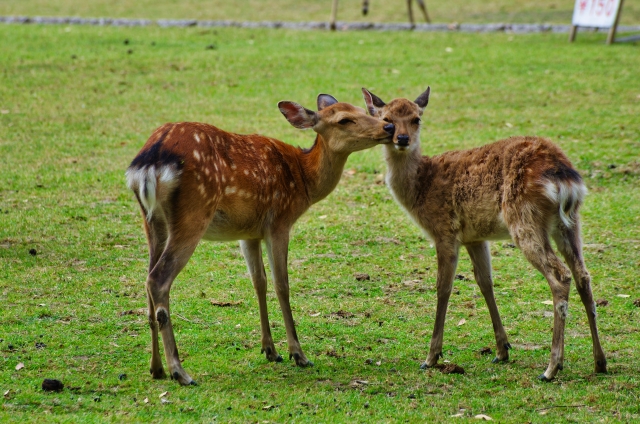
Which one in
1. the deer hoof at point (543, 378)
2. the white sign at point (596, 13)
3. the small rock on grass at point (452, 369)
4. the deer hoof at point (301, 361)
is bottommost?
the deer hoof at point (301, 361)

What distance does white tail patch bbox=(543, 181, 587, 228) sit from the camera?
6.06m

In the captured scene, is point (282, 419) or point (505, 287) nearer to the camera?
point (282, 419)

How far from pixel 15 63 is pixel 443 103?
9.00 meters

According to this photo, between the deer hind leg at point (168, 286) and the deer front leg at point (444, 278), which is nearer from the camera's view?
the deer hind leg at point (168, 286)

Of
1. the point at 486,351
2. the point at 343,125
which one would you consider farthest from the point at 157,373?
the point at 486,351

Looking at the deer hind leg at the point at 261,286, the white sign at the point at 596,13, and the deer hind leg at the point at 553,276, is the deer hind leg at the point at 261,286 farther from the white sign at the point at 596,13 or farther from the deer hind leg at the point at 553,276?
the white sign at the point at 596,13

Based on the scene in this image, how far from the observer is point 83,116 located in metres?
14.8

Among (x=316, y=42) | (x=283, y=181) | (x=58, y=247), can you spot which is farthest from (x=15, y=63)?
(x=283, y=181)

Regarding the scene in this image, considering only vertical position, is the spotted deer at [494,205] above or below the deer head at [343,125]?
below

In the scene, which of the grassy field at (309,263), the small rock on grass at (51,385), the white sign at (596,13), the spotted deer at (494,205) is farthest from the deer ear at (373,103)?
the white sign at (596,13)

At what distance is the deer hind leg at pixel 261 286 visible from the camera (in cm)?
654

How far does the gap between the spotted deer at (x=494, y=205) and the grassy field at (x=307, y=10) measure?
55.1ft

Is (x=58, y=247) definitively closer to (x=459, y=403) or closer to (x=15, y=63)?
(x=459, y=403)

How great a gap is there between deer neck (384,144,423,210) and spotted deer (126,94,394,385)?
50 centimetres
